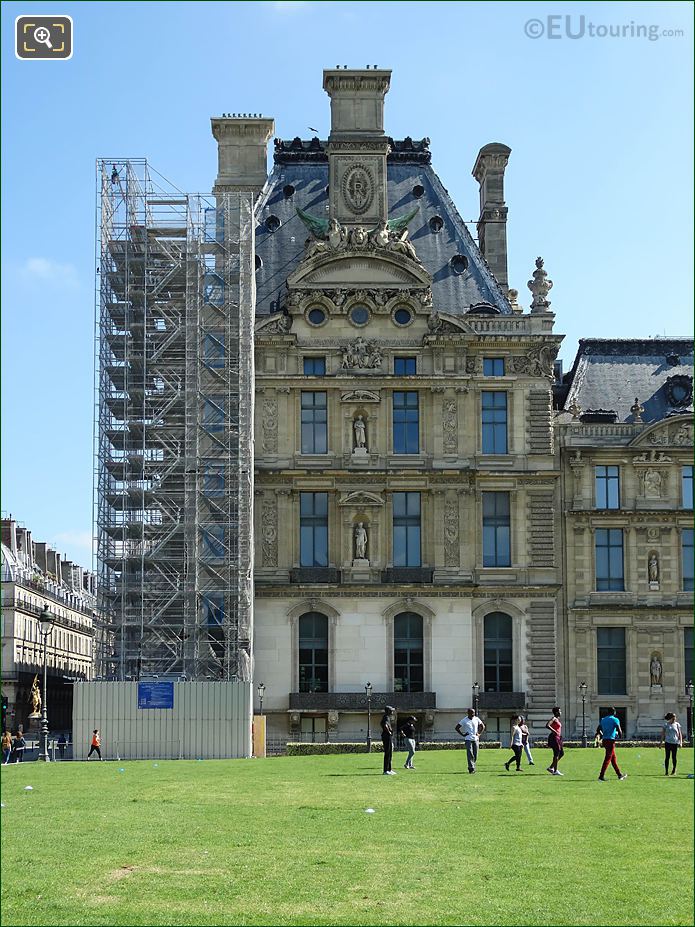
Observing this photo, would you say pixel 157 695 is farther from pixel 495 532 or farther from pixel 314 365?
pixel 495 532

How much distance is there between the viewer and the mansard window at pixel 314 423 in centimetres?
6450

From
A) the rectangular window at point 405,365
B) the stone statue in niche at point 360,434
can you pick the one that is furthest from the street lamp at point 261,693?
the rectangular window at point 405,365

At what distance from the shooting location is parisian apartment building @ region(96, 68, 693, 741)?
5994 centimetres

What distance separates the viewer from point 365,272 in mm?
64875

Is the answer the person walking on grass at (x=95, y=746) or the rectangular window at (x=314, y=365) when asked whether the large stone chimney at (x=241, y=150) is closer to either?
the rectangular window at (x=314, y=365)

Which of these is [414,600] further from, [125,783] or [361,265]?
[125,783]

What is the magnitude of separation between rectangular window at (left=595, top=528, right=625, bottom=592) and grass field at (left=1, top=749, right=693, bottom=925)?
32.8 m

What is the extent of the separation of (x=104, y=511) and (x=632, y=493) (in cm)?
2425

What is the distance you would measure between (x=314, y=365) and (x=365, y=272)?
186 inches

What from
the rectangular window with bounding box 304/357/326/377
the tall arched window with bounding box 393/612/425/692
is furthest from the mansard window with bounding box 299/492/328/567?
the rectangular window with bounding box 304/357/326/377

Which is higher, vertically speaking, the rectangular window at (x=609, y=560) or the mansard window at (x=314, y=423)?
the mansard window at (x=314, y=423)

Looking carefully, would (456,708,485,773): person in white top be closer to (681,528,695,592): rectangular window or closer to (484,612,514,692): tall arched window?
(484,612,514,692): tall arched window

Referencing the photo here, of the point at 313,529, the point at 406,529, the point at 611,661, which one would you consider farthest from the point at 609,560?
the point at 313,529

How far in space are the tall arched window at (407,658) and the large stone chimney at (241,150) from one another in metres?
24.7
